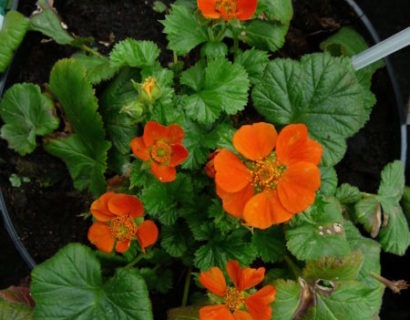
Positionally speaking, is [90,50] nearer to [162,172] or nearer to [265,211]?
[162,172]

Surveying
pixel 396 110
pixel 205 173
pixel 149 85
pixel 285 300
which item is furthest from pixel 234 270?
pixel 396 110

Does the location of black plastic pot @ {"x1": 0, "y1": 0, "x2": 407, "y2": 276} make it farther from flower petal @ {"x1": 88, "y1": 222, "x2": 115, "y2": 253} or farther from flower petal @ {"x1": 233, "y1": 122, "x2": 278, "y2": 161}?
flower petal @ {"x1": 233, "y1": 122, "x2": 278, "y2": 161}

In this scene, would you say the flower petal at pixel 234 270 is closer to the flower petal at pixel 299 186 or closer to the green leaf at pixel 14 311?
the flower petal at pixel 299 186

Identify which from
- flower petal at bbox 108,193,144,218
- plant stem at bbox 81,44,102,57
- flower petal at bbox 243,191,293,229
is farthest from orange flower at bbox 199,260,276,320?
plant stem at bbox 81,44,102,57

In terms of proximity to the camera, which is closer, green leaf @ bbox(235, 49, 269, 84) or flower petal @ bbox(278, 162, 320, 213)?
flower petal @ bbox(278, 162, 320, 213)

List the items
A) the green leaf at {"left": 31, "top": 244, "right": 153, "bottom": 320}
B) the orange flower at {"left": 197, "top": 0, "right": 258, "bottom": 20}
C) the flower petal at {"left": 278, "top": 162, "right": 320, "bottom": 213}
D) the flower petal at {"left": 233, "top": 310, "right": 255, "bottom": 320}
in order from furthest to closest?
the green leaf at {"left": 31, "top": 244, "right": 153, "bottom": 320} < the orange flower at {"left": 197, "top": 0, "right": 258, "bottom": 20} < the flower petal at {"left": 233, "top": 310, "right": 255, "bottom": 320} < the flower petal at {"left": 278, "top": 162, "right": 320, "bottom": 213}

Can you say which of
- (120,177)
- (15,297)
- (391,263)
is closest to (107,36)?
(120,177)

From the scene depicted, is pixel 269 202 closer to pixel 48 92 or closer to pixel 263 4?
pixel 263 4
